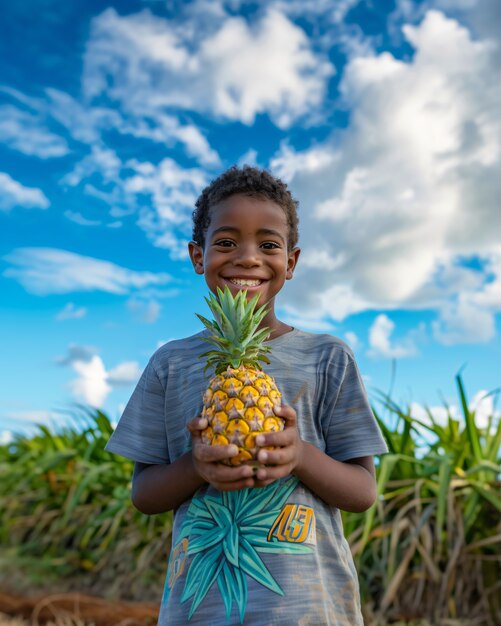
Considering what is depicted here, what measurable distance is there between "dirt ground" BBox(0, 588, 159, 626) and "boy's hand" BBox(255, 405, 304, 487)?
112 inches

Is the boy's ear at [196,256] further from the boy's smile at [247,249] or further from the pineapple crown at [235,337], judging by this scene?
the pineapple crown at [235,337]

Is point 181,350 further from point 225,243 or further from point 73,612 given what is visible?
point 73,612

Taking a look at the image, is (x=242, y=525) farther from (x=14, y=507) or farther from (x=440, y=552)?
(x=14, y=507)

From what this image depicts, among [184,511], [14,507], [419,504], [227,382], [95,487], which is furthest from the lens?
[14,507]

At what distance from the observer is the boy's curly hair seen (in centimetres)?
231

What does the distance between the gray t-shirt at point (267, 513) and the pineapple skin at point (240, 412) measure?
1.04 ft

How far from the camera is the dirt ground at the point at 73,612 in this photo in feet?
13.5

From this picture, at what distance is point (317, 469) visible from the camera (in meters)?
1.86

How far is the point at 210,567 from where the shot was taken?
1.85 m

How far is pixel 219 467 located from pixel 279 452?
0.52 ft

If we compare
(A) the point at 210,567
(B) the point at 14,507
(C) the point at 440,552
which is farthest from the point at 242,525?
(B) the point at 14,507

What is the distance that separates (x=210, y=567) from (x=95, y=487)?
4678mm

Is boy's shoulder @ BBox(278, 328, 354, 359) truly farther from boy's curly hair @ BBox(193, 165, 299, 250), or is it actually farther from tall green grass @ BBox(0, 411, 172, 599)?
tall green grass @ BBox(0, 411, 172, 599)

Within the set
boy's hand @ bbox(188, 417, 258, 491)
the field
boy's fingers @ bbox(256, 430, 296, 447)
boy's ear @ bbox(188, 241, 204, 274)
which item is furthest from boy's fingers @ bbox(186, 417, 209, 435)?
the field
